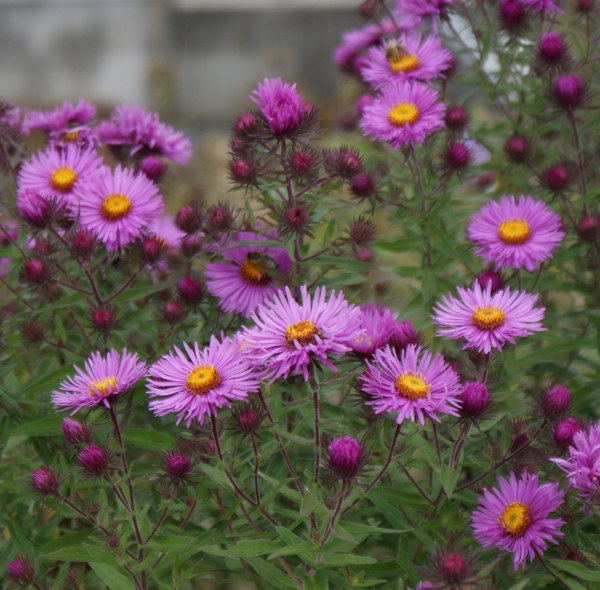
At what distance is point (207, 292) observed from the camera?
5.89 feet

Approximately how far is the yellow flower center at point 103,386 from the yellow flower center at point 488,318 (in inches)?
23.5

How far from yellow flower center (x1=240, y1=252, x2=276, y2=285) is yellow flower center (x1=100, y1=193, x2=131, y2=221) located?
265mm

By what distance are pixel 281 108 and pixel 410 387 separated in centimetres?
58

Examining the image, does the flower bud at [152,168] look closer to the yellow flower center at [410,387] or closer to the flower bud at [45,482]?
the flower bud at [45,482]

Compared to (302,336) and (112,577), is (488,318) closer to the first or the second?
(302,336)

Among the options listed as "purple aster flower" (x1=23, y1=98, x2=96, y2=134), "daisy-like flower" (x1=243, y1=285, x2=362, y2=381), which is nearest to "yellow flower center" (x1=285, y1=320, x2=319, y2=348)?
"daisy-like flower" (x1=243, y1=285, x2=362, y2=381)

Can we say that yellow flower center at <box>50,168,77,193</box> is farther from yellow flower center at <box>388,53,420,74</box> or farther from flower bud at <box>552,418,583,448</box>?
flower bud at <box>552,418,583,448</box>

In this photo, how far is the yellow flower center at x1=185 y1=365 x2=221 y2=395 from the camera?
1311mm

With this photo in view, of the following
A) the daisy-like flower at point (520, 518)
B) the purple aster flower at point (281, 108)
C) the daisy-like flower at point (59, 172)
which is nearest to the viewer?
the daisy-like flower at point (520, 518)

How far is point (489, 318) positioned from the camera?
1449mm

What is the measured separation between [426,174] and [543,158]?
0.33m

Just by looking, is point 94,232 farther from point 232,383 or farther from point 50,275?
point 232,383

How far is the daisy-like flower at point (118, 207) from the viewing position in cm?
176

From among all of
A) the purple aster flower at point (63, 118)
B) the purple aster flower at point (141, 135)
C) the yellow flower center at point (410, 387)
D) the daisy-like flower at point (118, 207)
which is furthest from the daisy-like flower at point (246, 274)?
the purple aster flower at point (63, 118)
